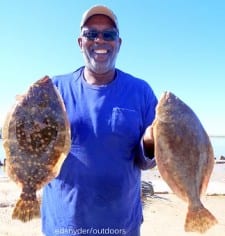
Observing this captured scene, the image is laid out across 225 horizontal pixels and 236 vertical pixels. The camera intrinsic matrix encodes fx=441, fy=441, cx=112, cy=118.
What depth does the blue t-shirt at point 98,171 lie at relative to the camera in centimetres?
405

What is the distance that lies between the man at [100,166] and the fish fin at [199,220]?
2.15ft

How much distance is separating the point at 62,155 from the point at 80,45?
67.7 inches

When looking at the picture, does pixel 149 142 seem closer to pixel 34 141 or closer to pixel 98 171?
pixel 98 171

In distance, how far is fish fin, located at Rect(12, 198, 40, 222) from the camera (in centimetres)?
343

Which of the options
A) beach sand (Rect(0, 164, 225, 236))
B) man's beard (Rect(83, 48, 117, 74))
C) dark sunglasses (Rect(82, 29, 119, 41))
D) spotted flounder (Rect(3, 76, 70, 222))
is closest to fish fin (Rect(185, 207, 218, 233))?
spotted flounder (Rect(3, 76, 70, 222))

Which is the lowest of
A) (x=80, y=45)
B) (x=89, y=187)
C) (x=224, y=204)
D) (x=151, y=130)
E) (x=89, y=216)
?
(x=224, y=204)

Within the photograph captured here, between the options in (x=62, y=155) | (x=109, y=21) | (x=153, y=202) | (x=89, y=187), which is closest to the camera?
(x=62, y=155)

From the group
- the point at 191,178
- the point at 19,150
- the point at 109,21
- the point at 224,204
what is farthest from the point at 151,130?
the point at 224,204

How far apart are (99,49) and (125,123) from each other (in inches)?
31.9

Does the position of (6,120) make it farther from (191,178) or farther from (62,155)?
(191,178)

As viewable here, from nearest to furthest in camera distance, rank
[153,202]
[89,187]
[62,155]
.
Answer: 1. [62,155]
2. [89,187]
3. [153,202]

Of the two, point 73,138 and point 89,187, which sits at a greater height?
point 73,138

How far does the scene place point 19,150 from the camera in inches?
131

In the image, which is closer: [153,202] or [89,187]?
[89,187]
